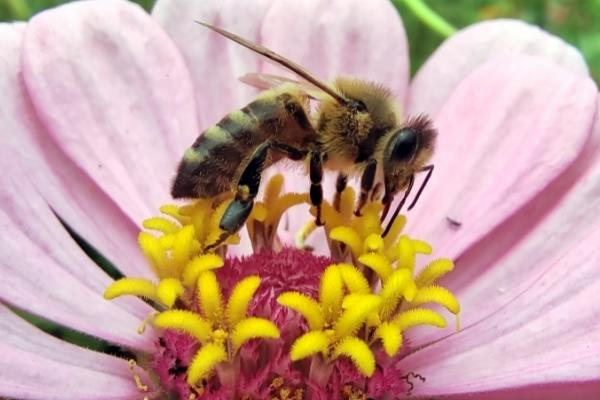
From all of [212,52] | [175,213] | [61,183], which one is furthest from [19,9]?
[175,213]

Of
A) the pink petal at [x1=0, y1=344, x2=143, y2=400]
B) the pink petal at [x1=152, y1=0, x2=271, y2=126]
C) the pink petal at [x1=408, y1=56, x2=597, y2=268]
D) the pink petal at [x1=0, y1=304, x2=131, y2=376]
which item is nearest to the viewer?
the pink petal at [x1=0, y1=344, x2=143, y2=400]

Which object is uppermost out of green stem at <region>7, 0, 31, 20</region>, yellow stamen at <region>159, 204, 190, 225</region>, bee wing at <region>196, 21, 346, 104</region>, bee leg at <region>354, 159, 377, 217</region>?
bee wing at <region>196, 21, 346, 104</region>

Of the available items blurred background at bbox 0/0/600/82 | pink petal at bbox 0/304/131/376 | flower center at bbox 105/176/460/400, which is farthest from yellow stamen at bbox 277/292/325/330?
blurred background at bbox 0/0/600/82

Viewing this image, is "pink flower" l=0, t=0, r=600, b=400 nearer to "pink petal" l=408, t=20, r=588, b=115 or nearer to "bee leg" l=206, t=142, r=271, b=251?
"pink petal" l=408, t=20, r=588, b=115

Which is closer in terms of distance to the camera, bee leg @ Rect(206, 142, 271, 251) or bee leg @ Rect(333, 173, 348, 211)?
bee leg @ Rect(206, 142, 271, 251)

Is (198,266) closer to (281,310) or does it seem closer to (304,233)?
(281,310)

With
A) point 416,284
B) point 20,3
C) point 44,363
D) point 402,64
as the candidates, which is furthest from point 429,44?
point 44,363
